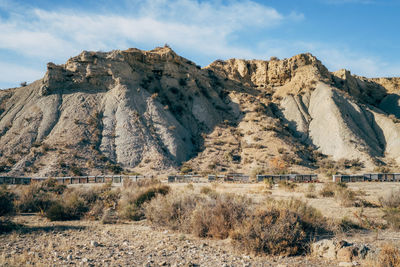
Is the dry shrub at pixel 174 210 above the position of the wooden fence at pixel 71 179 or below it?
above

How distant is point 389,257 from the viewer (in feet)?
19.4

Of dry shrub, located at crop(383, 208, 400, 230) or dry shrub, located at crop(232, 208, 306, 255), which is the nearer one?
dry shrub, located at crop(232, 208, 306, 255)

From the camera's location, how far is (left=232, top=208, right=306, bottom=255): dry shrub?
7164 mm

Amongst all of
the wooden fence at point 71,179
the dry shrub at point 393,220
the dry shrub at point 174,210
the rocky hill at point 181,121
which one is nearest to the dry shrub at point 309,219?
Answer: the dry shrub at point 393,220

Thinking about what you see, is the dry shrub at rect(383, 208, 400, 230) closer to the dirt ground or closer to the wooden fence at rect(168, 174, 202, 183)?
the dirt ground

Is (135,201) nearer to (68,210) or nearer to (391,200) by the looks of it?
(68,210)

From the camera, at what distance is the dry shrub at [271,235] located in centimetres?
716

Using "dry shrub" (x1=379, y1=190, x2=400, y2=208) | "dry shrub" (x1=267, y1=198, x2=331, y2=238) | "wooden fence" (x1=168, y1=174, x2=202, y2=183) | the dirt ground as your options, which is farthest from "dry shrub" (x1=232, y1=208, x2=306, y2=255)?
"wooden fence" (x1=168, y1=174, x2=202, y2=183)

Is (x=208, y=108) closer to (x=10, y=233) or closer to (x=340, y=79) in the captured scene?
(x=340, y=79)

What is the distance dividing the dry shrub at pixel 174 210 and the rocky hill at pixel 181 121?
77.8ft

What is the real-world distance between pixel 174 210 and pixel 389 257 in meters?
6.59

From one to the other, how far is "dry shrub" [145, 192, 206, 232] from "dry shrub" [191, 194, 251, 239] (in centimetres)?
67

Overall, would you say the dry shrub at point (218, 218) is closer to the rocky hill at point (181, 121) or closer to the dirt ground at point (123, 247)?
the dirt ground at point (123, 247)

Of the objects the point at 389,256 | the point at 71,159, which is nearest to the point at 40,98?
the point at 71,159
